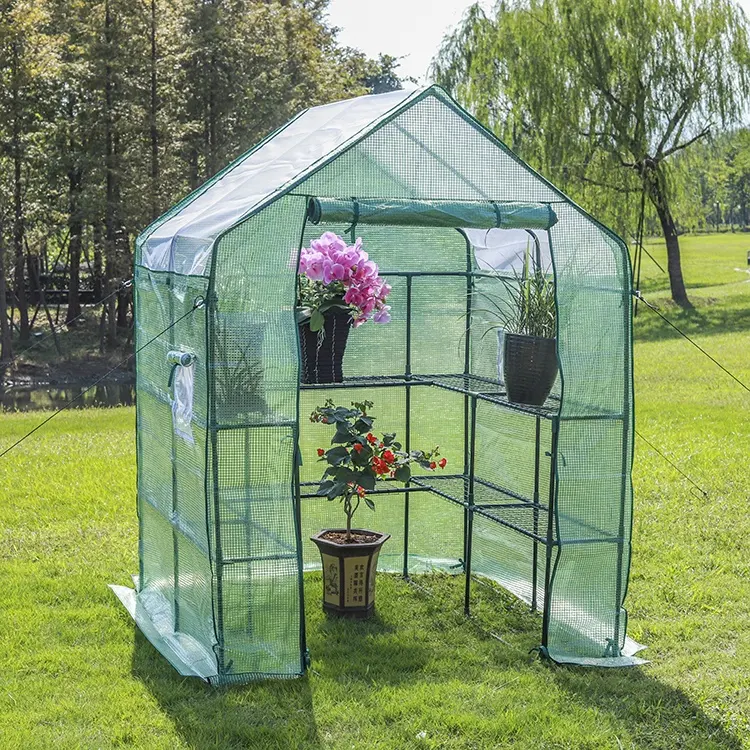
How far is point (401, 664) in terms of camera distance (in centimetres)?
443

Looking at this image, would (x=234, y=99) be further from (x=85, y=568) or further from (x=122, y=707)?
(x=122, y=707)

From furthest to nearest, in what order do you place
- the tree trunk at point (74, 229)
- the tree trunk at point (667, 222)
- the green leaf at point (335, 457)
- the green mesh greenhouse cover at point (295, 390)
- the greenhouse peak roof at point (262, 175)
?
the tree trunk at point (74, 229), the tree trunk at point (667, 222), the green leaf at point (335, 457), the greenhouse peak roof at point (262, 175), the green mesh greenhouse cover at point (295, 390)

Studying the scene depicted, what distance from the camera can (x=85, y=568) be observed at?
19.2 ft

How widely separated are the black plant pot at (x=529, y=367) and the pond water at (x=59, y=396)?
11.5 m

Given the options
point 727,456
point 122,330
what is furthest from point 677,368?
point 122,330

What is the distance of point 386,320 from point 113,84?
16.4 meters

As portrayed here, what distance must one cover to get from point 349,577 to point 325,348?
1.06 m

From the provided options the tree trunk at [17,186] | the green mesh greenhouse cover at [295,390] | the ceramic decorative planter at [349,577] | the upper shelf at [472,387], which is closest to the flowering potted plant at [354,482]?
the ceramic decorative planter at [349,577]

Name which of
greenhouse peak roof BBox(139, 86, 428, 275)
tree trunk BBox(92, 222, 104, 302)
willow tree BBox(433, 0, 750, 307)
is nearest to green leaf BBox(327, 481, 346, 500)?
greenhouse peak roof BBox(139, 86, 428, 275)

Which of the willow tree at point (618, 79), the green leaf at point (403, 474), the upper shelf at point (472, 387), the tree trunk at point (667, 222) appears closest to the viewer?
the upper shelf at point (472, 387)

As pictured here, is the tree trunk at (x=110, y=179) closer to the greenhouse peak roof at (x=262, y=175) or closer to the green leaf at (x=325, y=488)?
the greenhouse peak roof at (x=262, y=175)

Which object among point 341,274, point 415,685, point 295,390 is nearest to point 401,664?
point 415,685

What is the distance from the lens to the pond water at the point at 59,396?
16.0m

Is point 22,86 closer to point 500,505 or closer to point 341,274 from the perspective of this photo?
point 341,274
